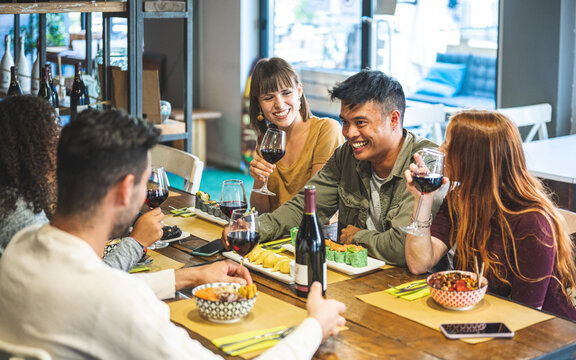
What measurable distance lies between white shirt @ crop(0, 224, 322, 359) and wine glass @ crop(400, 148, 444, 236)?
942 mm

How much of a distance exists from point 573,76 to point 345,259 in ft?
11.3

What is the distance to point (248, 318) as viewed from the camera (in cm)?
169

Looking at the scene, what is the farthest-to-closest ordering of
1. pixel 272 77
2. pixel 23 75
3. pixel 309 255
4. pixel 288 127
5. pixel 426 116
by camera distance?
1. pixel 426 116
2. pixel 23 75
3. pixel 288 127
4. pixel 272 77
5. pixel 309 255

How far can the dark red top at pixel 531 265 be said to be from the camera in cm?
190

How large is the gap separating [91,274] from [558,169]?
9.04 feet

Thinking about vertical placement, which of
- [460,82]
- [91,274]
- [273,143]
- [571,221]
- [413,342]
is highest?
[460,82]

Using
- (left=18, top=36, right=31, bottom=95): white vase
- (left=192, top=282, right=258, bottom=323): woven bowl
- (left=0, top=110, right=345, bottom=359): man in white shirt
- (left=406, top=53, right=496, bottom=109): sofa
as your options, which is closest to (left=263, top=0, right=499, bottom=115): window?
(left=406, top=53, right=496, bottom=109): sofa

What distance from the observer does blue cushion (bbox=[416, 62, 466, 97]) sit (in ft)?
19.0

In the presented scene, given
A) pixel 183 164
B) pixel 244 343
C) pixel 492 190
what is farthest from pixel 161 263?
pixel 183 164

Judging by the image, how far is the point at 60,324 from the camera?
4.00ft

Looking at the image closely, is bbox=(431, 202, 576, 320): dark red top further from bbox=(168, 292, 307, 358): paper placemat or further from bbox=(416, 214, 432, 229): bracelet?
bbox=(168, 292, 307, 358): paper placemat

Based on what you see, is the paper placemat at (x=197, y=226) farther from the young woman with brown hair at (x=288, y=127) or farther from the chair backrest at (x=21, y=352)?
the chair backrest at (x=21, y=352)

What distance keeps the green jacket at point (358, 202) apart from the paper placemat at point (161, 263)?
1.16 ft

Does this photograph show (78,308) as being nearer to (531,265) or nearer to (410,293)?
(410,293)
